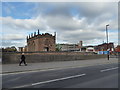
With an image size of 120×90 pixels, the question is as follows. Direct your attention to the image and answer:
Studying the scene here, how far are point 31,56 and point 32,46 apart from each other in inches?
1711

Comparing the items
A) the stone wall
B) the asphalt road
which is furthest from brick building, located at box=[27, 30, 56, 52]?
the asphalt road

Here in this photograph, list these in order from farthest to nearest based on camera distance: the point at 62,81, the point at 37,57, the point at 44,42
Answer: the point at 44,42 → the point at 37,57 → the point at 62,81

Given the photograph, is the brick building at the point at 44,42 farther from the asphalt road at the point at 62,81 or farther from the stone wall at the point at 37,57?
the asphalt road at the point at 62,81

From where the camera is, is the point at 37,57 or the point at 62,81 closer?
the point at 62,81

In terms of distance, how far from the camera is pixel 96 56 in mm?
33000

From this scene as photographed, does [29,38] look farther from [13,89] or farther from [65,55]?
[13,89]

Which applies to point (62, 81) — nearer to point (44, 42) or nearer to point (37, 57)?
point (37, 57)

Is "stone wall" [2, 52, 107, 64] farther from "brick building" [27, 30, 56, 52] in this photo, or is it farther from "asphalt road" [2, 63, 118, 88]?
"brick building" [27, 30, 56, 52]

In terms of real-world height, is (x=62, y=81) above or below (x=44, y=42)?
below

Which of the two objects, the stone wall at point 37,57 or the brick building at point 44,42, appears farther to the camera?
the brick building at point 44,42

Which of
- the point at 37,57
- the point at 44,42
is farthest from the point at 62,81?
the point at 44,42

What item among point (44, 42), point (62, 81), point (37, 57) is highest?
point (44, 42)

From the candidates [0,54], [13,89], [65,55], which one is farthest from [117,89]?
[65,55]

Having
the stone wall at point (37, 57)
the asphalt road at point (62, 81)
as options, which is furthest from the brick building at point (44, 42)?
the asphalt road at point (62, 81)
